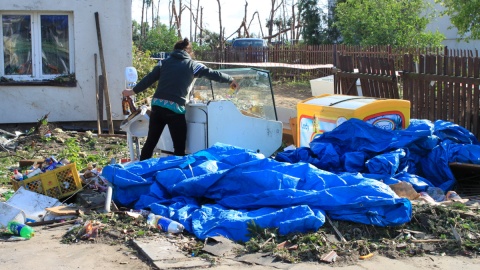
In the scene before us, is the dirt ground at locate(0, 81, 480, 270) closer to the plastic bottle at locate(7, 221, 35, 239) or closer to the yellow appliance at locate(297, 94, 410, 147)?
the plastic bottle at locate(7, 221, 35, 239)

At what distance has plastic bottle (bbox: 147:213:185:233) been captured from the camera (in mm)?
5699

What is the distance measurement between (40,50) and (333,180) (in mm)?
8360

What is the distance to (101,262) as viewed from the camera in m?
5.06

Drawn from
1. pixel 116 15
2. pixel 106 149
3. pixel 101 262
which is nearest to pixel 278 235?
pixel 101 262

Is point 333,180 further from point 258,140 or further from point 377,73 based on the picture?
point 377,73

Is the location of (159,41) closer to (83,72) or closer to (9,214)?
(83,72)

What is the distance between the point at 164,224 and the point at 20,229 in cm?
123

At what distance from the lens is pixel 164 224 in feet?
18.9

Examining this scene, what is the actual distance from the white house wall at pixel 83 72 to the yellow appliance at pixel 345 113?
5262 millimetres

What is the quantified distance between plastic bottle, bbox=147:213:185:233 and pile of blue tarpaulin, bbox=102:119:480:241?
0.36 feet

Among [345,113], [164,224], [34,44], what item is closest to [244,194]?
[164,224]

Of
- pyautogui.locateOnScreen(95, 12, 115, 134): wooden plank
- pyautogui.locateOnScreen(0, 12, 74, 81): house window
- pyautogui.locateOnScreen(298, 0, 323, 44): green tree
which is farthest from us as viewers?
pyautogui.locateOnScreen(298, 0, 323, 44): green tree

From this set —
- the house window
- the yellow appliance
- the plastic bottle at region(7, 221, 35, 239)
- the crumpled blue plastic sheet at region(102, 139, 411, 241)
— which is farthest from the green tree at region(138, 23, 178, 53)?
the plastic bottle at region(7, 221, 35, 239)

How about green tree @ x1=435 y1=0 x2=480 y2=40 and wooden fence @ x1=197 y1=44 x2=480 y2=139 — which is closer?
wooden fence @ x1=197 y1=44 x2=480 y2=139
